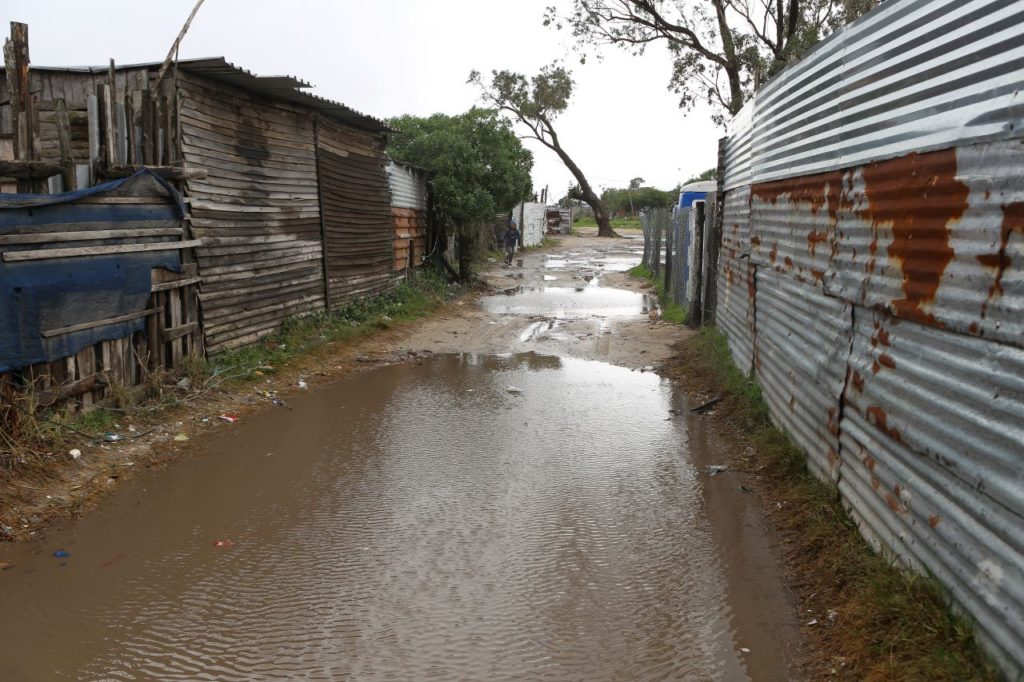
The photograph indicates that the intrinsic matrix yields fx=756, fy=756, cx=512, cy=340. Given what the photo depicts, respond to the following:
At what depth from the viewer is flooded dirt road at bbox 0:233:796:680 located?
343 centimetres

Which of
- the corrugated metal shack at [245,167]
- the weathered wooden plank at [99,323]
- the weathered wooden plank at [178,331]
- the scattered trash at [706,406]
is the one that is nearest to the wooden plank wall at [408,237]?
the corrugated metal shack at [245,167]

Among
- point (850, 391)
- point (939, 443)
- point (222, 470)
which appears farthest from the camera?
point (222, 470)

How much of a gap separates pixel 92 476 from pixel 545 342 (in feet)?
23.7

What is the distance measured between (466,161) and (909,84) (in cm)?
1486

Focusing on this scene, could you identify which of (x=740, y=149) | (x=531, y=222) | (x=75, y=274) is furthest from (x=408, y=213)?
(x=531, y=222)

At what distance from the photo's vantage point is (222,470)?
19.5 feet

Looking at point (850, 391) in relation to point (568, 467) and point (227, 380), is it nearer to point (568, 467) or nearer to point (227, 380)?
point (568, 467)

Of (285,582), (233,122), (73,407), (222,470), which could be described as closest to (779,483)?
(285,582)

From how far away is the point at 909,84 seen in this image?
3871 mm

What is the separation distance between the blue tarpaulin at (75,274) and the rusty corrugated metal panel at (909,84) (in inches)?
231

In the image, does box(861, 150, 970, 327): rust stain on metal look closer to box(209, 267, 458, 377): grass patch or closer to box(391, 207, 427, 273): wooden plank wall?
box(209, 267, 458, 377): grass patch

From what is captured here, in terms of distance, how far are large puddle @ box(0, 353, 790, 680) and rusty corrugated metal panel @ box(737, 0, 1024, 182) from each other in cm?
246

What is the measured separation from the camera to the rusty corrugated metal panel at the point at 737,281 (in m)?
8.11

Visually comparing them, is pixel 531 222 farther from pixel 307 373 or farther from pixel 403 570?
pixel 403 570
